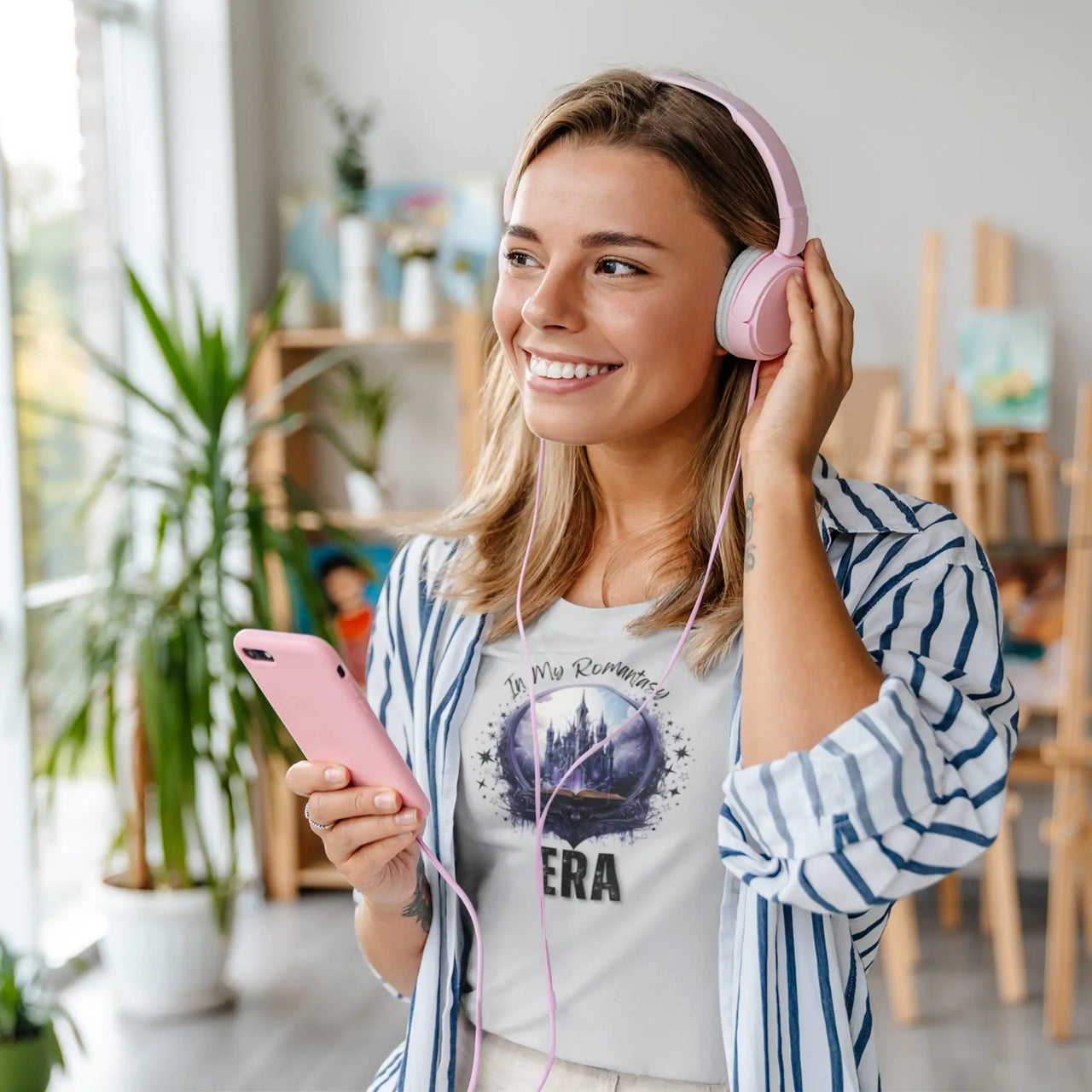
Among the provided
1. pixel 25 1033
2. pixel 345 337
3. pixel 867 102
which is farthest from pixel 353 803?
pixel 867 102

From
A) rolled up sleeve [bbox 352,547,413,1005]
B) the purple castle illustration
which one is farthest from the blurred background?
the purple castle illustration

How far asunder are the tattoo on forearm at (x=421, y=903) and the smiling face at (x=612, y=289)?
0.43m

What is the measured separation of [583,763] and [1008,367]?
301cm

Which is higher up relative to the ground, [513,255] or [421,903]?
[513,255]

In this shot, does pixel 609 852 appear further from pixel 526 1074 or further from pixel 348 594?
pixel 348 594

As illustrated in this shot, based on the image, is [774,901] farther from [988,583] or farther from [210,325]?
[210,325]

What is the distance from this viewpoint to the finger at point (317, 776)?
105cm

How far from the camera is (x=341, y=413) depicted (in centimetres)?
425

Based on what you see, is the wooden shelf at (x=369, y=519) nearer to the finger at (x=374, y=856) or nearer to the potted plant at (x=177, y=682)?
the potted plant at (x=177, y=682)

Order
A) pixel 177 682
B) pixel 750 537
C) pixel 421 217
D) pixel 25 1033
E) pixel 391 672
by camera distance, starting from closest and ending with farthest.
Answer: pixel 750 537, pixel 391 672, pixel 25 1033, pixel 177 682, pixel 421 217

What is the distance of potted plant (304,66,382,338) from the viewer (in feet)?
13.3

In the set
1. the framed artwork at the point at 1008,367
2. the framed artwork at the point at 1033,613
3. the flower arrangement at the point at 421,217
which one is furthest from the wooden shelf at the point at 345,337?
the framed artwork at the point at 1033,613

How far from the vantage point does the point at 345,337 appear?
13.2ft

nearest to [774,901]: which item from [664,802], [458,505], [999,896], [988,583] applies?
[664,802]
